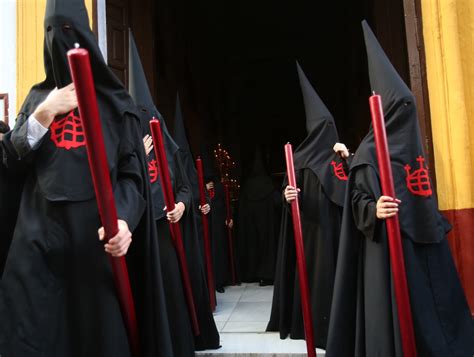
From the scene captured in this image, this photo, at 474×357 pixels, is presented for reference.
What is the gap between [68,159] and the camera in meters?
2.10

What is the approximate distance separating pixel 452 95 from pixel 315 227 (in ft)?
5.98

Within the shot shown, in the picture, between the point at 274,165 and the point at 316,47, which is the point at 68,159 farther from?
the point at 274,165

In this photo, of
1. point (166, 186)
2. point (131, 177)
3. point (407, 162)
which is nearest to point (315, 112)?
point (407, 162)

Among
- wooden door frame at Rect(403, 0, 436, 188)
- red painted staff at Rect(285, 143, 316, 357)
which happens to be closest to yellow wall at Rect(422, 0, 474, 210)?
wooden door frame at Rect(403, 0, 436, 188)

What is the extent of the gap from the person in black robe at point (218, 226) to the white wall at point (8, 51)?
10.7 feet

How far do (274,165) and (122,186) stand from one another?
48.7 feet

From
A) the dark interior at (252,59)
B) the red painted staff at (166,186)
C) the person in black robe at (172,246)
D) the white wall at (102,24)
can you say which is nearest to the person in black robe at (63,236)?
the red painted staff at (166,186)

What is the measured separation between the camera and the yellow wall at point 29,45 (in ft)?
15.5

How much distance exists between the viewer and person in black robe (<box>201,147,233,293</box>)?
7.55 metres

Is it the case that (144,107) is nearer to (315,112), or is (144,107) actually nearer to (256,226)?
(315,112)

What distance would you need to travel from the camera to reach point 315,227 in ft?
15.4

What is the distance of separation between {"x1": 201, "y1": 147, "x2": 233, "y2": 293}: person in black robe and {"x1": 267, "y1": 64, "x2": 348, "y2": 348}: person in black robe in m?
2.78

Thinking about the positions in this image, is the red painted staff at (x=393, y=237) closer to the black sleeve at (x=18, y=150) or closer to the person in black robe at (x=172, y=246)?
the person in black robe at (x=172, y=246)

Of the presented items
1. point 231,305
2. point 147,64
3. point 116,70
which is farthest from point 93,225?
point 147,64
